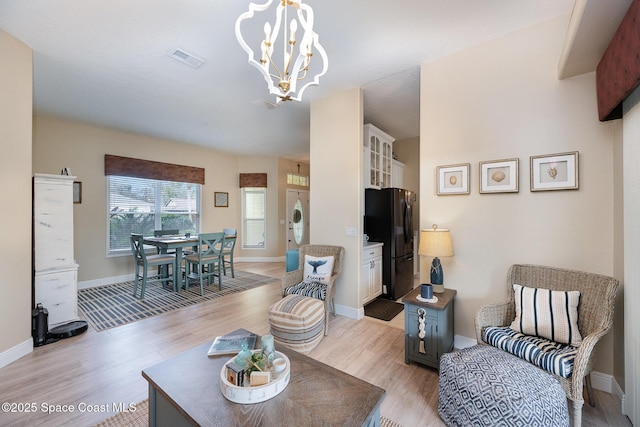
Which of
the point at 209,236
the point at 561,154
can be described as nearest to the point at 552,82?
the point at 561,154

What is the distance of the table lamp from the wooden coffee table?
4.54ft

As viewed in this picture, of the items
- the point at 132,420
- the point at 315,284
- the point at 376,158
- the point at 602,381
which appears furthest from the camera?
the point at 376,158

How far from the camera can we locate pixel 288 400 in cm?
121

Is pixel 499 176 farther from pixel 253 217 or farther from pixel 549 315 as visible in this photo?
pixel 253 217

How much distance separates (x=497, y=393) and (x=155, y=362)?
8.67 ft

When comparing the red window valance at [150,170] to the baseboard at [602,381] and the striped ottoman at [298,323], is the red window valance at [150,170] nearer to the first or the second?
the striped ottoman at [298,323]

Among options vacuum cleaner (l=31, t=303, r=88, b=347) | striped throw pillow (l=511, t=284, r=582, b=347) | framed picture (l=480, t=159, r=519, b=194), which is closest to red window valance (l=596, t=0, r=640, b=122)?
framed picture (l=480, t=159, r=519, b=194)

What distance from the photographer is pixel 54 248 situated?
9.56ft

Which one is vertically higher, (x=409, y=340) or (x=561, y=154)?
(x=561, y=154)

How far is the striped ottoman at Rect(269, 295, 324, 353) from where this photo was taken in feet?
7.97

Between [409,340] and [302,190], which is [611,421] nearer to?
[409,340]

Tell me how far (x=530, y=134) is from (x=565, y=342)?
1.60 m

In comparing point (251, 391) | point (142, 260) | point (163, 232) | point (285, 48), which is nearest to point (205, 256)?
point (142, 260)

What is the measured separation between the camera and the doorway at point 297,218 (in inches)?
301
